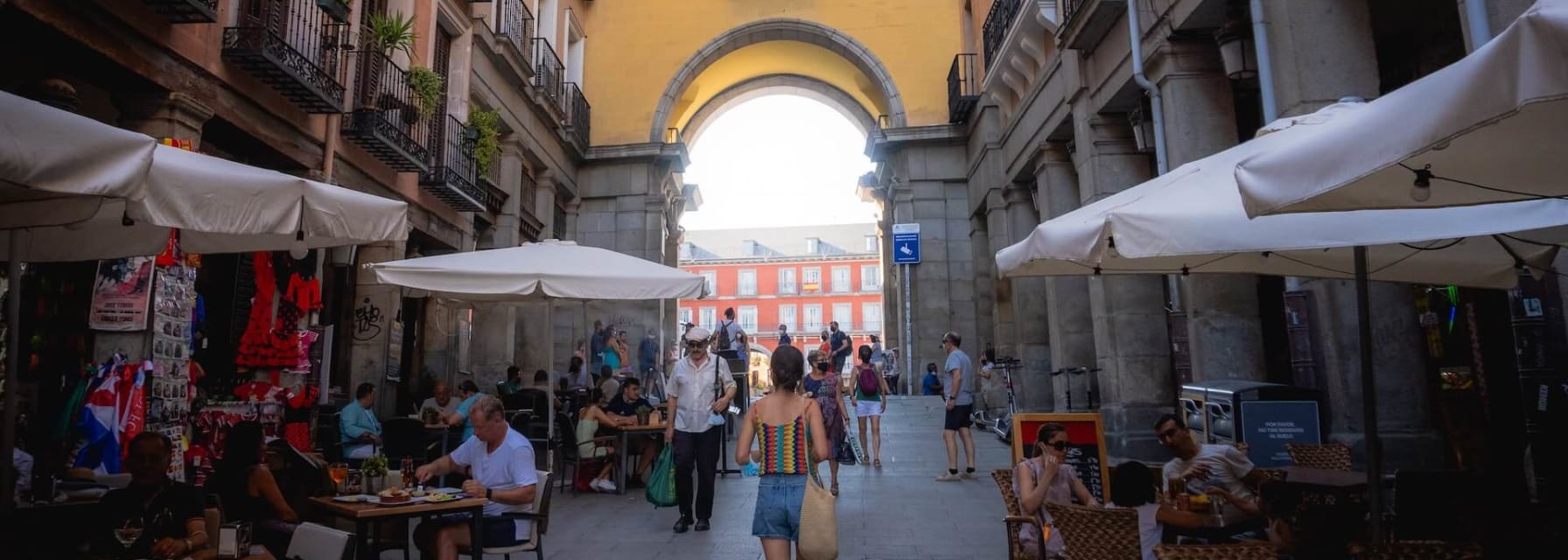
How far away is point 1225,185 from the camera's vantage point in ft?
15.0

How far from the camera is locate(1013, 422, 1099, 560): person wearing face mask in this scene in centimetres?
434

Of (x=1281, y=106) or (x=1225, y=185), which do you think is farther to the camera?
(x=1281, y=106)

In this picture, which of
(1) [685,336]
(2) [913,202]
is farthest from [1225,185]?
(2) [913,202]

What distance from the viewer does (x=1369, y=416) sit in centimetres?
409

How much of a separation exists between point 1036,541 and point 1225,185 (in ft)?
7.11

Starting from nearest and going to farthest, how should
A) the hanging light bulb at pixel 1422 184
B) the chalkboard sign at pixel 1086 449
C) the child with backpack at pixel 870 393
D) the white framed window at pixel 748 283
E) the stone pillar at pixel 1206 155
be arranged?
1. the hanging light bulb at pixel 1422 184
2. the chalkboard sign at pixel 1086 449
3. the stone pillar at pixel 1206 155
4. the child with backpack at pixel 870 393
5. the white framed window at pixel 748 283

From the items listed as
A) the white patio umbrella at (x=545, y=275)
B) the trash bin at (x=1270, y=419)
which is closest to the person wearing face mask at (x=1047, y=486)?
the trash bin at (x=1270, y=419)

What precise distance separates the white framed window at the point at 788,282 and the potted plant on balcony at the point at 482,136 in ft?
158

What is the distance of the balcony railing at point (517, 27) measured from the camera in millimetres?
16359

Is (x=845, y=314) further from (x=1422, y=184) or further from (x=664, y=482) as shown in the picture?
(x=1422, y=184)

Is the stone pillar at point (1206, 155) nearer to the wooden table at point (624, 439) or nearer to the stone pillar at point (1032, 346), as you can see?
the wooden table at point (624, 439)

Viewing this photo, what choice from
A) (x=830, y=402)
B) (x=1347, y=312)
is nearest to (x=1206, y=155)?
(x=1347, y=312)

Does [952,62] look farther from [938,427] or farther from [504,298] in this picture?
[504,298]

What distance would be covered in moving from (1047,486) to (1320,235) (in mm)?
1882
